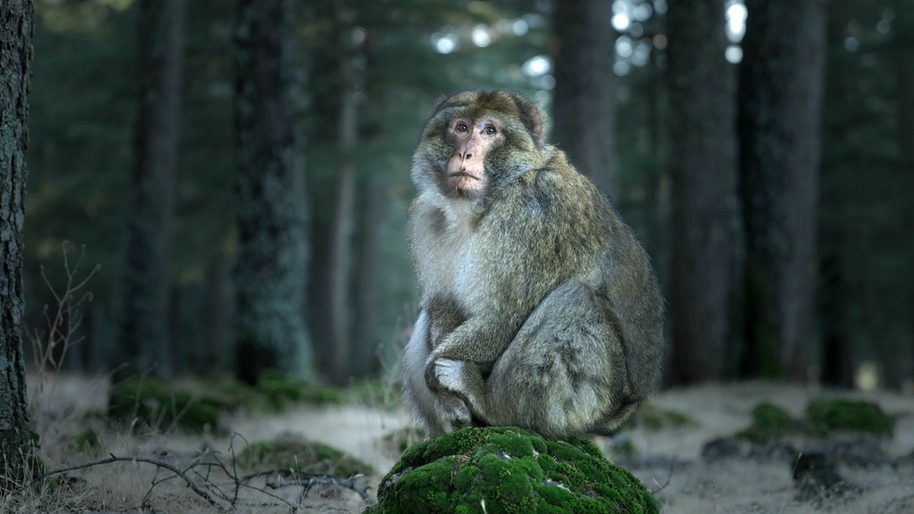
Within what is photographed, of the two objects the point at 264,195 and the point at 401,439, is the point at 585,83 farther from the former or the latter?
the point at 401,439

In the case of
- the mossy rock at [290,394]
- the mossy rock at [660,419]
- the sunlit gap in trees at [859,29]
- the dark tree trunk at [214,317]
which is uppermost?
the sunlit gap in trees at [859,29]

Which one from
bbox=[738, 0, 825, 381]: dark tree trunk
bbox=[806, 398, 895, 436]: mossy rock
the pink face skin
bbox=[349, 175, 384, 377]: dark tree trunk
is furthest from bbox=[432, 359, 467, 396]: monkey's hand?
bbox=[349, 175, 384, 377]: dark tree trunk

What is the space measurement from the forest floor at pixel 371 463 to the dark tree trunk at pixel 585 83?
10.2 feet

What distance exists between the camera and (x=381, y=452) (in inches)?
205

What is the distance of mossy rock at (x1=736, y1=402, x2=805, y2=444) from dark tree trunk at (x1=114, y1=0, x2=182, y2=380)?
841 cm

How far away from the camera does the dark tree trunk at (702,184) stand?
1004cm

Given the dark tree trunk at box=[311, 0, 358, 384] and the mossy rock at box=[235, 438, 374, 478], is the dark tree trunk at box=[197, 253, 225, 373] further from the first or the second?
the mossy rock at box=[235, 438, 374, 478]

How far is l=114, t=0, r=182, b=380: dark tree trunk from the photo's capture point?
11344 millimetres

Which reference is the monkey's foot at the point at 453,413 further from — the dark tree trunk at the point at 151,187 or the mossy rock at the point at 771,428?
the dark tree trunk at the point at 151,187

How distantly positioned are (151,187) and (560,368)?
9.90m

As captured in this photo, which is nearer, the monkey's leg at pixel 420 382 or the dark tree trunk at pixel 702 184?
the monkey's leg at pixel 420 382

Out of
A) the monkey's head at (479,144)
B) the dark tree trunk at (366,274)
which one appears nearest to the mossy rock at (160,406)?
the monkey's head at (479,144)

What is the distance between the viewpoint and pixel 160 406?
6.18m

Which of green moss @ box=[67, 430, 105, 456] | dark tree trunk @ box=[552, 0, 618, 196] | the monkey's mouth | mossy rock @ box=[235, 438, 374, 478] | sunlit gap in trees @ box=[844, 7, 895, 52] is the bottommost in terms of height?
mossy rock @ box=[235, 438, 374, 478]
